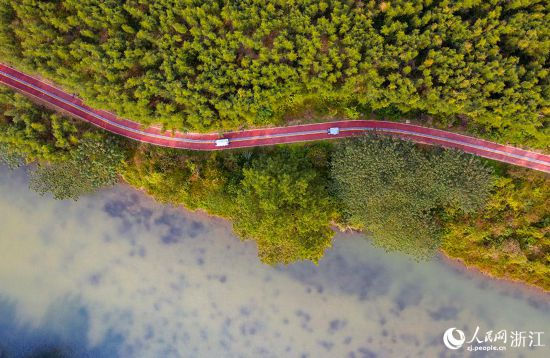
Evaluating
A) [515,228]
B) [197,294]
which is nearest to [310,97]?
[515,228]

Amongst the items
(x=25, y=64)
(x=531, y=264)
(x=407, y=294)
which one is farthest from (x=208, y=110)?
(x=531, y=264)

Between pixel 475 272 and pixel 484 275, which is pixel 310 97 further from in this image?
pixel 484 275

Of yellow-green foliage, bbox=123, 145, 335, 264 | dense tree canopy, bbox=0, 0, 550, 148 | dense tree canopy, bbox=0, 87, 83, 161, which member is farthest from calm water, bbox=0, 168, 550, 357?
dense tree canopy, bbox=0, 0, 550, 148

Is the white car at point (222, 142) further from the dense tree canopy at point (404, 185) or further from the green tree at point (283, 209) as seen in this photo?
the dense tree canopy at point (404, 185)

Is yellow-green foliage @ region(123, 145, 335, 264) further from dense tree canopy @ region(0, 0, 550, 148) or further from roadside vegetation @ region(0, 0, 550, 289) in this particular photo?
dense tree canopy @ region(0, 0, 550, 148)

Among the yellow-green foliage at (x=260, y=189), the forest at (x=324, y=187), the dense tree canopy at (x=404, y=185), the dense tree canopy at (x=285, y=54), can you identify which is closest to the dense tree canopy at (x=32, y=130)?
the forest at (x=324, y=187)

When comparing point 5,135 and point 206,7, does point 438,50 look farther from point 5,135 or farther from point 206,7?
point 5,135
